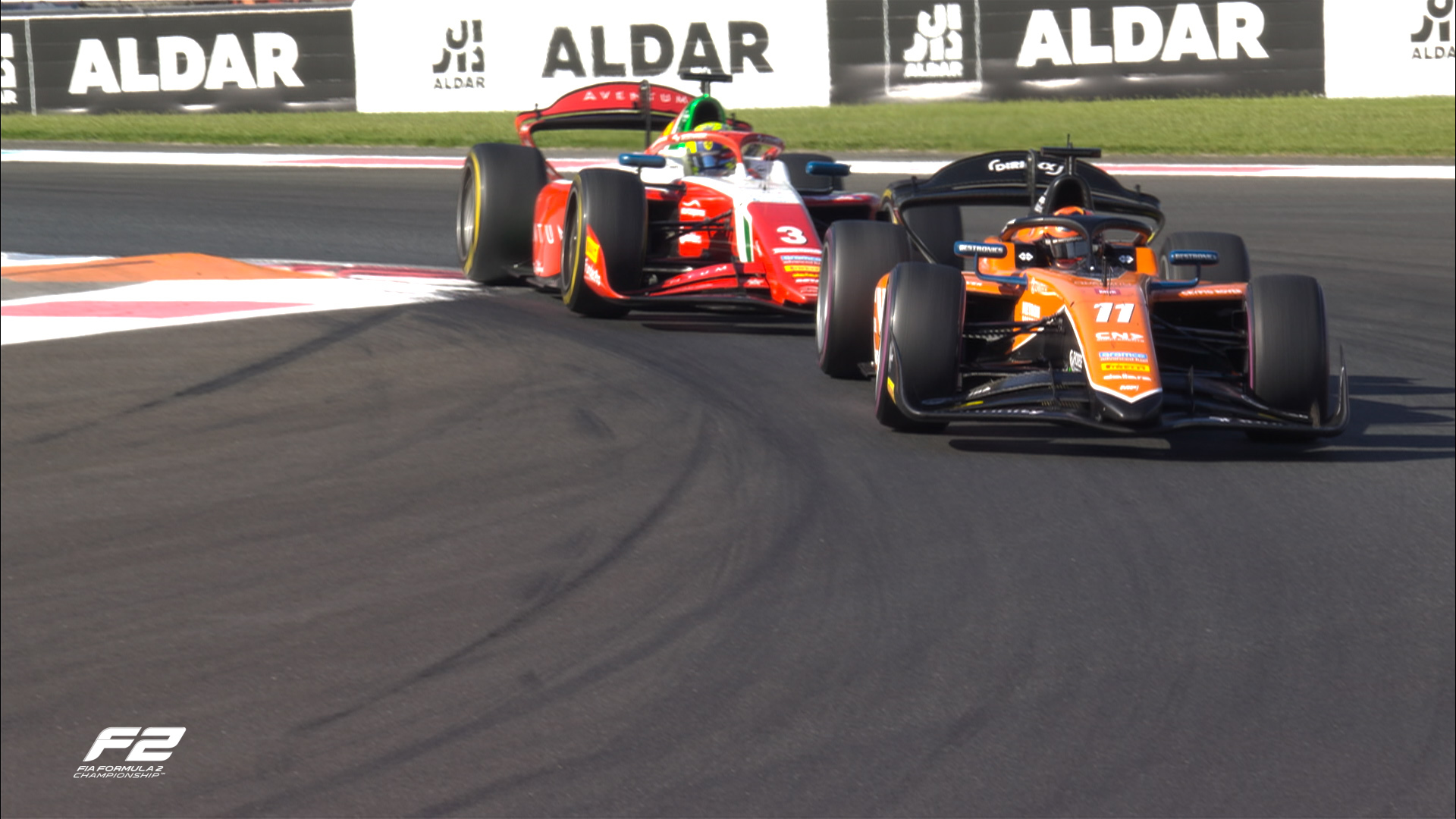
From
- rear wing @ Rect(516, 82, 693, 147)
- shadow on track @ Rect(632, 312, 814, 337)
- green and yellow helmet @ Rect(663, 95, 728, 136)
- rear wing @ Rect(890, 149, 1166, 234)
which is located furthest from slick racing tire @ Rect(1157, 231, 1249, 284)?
rear wing @ Rect(516, 82, 693, 147)

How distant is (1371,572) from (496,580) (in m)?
2.86

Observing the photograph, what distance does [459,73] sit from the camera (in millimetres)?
21266

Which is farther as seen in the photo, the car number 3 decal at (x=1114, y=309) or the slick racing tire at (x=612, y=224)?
the slick racing tire at (x=612, y=224)

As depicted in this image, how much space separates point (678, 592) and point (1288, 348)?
2.70m

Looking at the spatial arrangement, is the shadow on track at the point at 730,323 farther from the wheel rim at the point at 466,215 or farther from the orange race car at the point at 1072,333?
the wheel rim at the point at 466,215

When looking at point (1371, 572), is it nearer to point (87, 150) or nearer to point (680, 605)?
Answer: point (680, 605)

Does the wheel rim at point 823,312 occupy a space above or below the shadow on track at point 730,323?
above

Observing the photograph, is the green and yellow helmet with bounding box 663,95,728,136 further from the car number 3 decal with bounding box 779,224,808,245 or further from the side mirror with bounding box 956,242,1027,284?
the side mirror with bounding box 956,242,1027,284

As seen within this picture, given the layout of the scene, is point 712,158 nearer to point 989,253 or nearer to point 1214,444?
point 989,253

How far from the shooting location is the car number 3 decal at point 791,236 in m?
8.74

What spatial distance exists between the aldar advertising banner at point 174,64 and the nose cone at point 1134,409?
16.7 meters

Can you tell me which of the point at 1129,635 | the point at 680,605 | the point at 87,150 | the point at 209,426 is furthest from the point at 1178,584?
the point at 87,150

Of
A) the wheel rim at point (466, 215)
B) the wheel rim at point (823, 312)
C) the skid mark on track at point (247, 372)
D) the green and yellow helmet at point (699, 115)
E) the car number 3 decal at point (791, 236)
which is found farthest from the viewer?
the wheel rim at point (466, 215)

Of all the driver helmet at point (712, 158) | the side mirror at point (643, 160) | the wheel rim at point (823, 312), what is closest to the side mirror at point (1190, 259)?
the wheel rim at point (823, 312)
